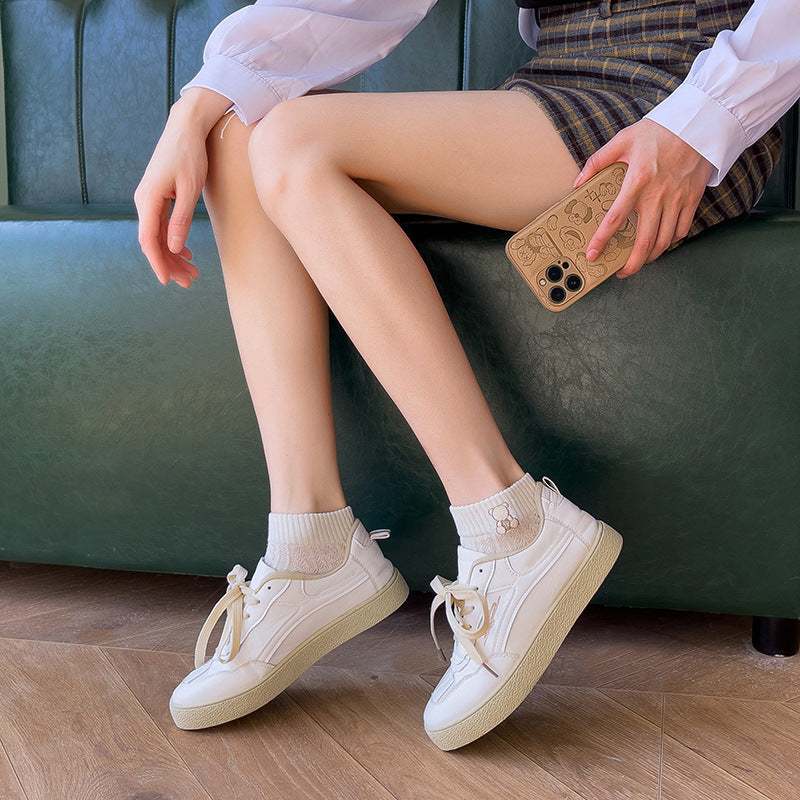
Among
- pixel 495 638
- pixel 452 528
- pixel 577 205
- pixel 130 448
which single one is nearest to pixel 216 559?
pixel 130 448

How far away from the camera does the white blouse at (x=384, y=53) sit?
650mm

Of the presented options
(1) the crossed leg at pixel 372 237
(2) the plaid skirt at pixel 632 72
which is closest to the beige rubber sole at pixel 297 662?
(1) the crossed leg at pixel 372 237

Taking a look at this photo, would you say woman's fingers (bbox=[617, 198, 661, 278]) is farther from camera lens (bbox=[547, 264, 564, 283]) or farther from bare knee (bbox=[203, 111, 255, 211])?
bare knee (bbox=[203, 111, 255, 211])

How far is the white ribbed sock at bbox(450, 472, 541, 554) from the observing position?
67cm

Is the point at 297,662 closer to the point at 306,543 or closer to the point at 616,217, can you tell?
the point at 306,543

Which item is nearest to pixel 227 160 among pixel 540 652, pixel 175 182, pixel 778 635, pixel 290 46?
pixel 175 182

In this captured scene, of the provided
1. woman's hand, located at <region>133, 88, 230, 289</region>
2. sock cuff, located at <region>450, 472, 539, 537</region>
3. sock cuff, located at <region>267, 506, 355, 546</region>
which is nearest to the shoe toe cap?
sock cuff, located at <region>267, 506, 355, 546</region>

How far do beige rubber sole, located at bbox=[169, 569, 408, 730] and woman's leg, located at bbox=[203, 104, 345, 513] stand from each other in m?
0.10

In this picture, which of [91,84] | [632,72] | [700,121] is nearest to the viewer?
[700,121]

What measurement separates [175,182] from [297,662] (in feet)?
1.40

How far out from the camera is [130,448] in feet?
2.96

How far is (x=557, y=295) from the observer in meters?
0.70

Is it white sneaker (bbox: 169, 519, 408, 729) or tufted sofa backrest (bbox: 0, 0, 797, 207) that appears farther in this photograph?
tufted sofa backrest (bbox: 0, 0, 797, 207)

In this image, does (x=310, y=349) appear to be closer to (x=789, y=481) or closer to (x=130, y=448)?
(x=130, y=448)
